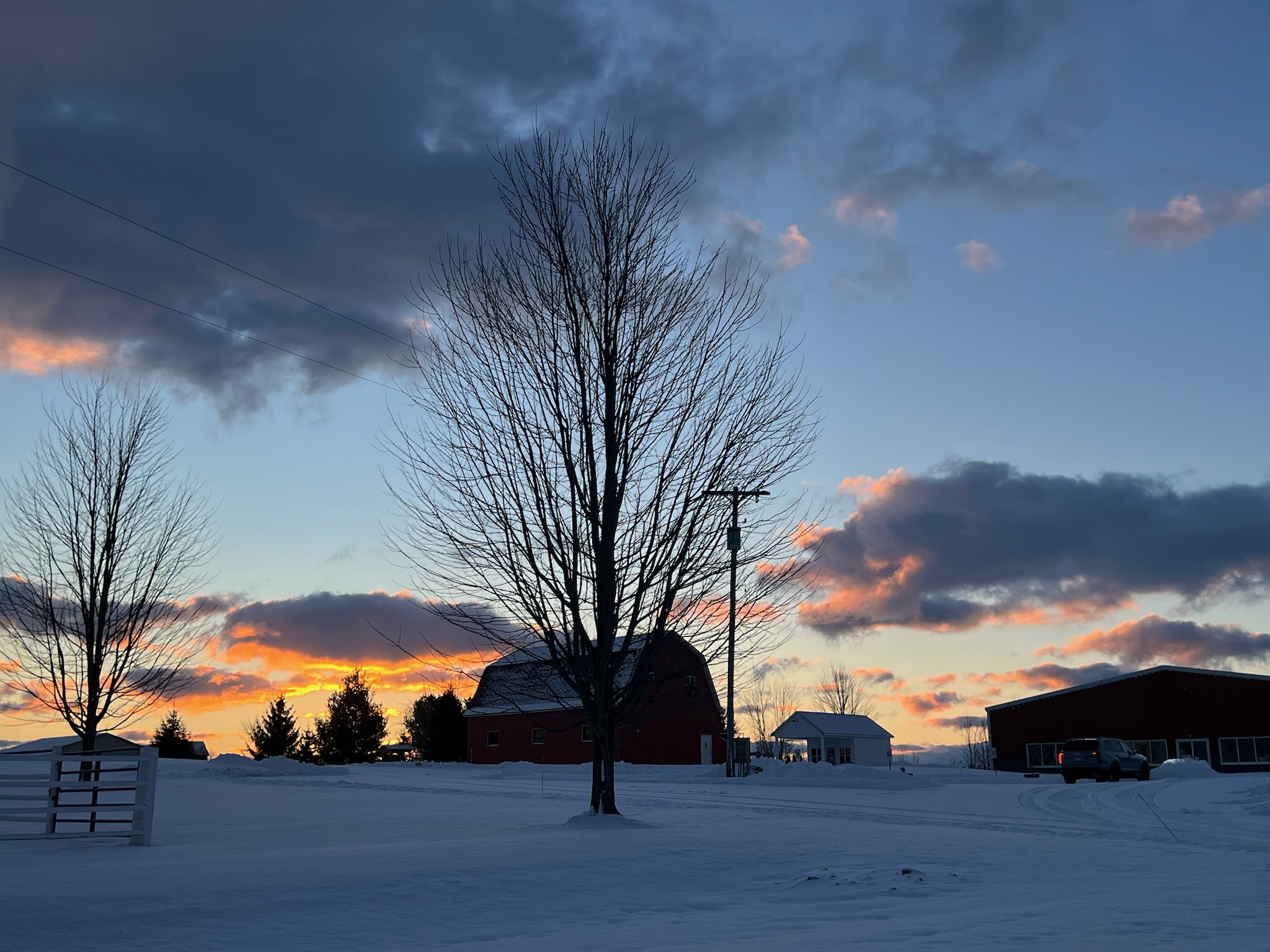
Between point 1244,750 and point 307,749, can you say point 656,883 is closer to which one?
point 1244,750

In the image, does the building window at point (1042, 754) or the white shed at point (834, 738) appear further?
the white shed at point (834, 738)

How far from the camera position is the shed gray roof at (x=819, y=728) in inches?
2608

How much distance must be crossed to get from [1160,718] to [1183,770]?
13.2 m

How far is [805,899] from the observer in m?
9.86

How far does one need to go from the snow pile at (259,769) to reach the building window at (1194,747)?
4195 cm

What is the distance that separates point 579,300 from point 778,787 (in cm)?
2084

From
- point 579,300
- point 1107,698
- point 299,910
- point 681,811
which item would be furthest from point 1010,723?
point 299,910

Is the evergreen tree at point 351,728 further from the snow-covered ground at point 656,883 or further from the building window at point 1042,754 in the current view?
the snow-covered ground at point 656,883

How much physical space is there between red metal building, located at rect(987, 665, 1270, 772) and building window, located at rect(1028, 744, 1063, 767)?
40 mm

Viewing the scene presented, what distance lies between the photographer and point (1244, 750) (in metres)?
51.6

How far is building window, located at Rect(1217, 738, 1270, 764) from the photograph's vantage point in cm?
5097

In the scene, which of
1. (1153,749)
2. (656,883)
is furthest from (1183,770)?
(656,883)

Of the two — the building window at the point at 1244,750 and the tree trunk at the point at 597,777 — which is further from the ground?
the tree trunk at the point at 597,777

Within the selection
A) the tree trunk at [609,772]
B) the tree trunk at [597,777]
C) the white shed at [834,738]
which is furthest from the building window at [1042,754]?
the tree trunk at [609,772]
